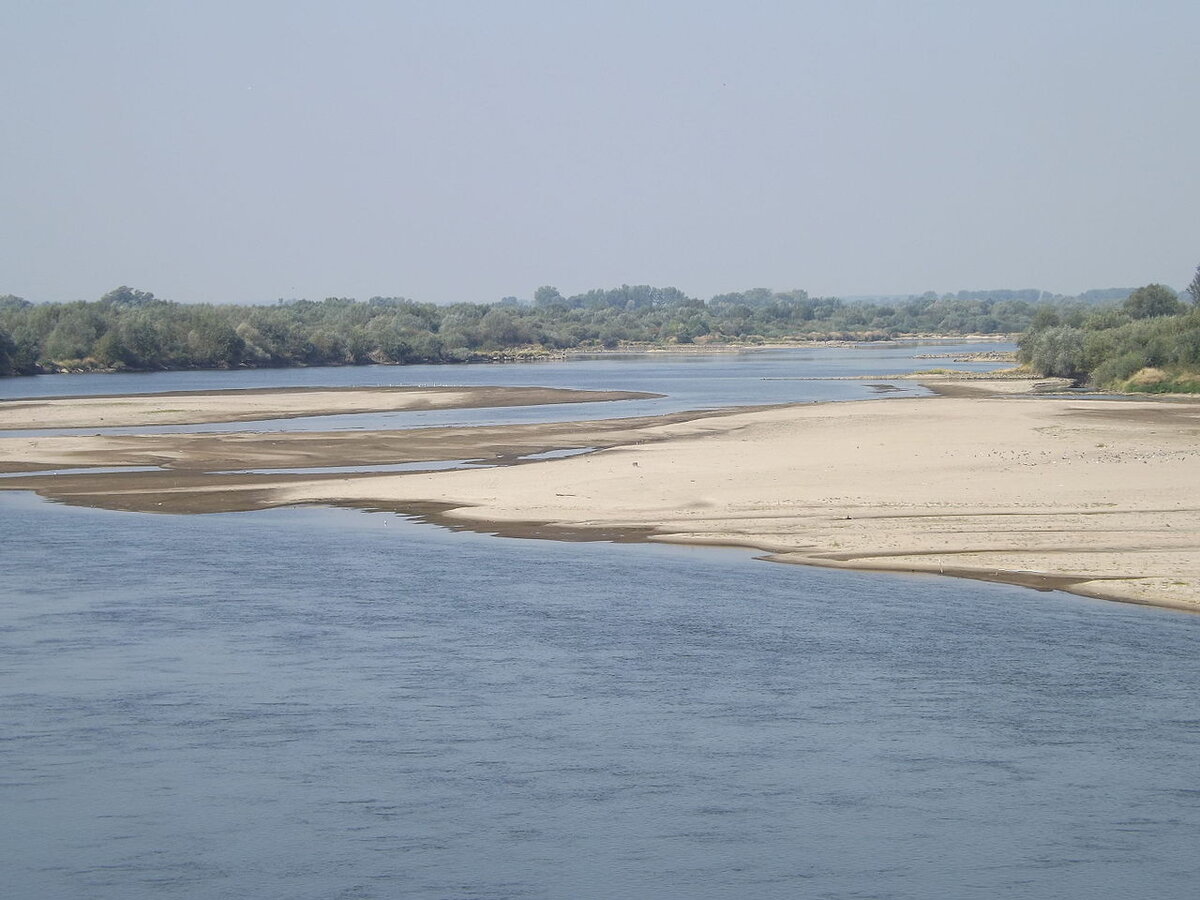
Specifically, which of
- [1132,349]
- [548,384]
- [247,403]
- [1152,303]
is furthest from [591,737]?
[1152,303]

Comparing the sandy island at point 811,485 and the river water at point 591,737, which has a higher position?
the sandy island at point 811,485

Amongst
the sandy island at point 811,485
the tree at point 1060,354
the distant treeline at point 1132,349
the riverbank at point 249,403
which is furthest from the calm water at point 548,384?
the tree at point 1060,354

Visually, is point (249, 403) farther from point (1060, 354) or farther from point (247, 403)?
point (1060, 354)

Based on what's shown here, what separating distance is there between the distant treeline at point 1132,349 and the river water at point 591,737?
148 ft

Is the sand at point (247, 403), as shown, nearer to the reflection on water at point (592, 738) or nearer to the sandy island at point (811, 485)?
the sandy island at point (811, 485)

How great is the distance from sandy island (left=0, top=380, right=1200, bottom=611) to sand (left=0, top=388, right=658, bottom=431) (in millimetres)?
9094

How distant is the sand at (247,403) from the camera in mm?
53938

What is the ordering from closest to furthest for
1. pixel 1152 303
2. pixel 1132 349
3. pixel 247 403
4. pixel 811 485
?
pixel 811 485
pixel 247 403
pixel 1132 349
pixel 1152 303

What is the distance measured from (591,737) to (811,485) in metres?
15.9

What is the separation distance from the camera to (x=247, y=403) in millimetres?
63562

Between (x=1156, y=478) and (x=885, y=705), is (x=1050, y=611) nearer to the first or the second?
(x=885, y=705)

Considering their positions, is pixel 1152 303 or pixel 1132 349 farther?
pixel 1152 303

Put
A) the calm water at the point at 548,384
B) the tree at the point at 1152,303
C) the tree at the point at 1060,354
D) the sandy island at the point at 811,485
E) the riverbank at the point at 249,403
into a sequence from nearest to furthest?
the sandy island at the point at 811,485 → the calm water at the point at 548,384 → the riverbank at the point at 249,403 → the tree at the point at 1060,354 → the tree at the point at 1152,303

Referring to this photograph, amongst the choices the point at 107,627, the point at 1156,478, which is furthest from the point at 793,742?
the point at 1156,478
